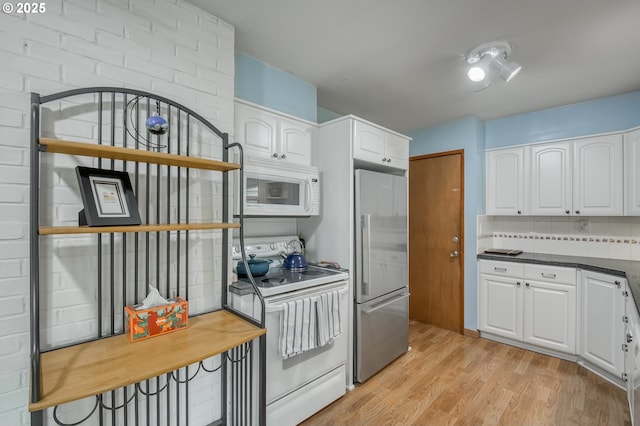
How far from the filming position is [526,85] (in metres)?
2.59

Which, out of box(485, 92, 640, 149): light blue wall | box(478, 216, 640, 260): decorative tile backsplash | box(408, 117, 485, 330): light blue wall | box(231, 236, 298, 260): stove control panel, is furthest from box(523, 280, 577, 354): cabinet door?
box(231, 236, 298, 260): stove control panel

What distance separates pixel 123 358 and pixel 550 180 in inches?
149

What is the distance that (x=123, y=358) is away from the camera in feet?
3.72

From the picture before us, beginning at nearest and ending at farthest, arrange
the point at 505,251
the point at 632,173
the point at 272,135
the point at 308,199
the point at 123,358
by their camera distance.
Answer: the point at 123,358 → the point at 272,135 → the point at 308,199 → the point at 632,173 → the point at 505,251

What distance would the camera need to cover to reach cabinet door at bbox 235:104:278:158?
1.99 m

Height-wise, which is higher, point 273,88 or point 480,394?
point 273,88

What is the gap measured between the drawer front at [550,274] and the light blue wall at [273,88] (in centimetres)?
258

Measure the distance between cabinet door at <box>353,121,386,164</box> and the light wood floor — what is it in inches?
72.9

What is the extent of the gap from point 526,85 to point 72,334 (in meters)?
3.58

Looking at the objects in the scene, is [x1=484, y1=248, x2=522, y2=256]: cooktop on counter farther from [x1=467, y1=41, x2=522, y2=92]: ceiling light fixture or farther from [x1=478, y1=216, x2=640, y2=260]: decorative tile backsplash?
[x1=467, y1=41, x2=522, y2=92]: ceiling light fixture

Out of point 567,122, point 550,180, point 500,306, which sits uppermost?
point 567,122

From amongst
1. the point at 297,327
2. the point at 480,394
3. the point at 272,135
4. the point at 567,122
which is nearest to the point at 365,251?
the point at 297,327

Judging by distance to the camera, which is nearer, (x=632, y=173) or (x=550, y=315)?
(x=632, y=173)

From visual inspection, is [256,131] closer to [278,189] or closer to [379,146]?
[278,189]
